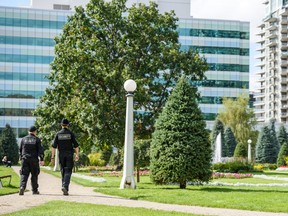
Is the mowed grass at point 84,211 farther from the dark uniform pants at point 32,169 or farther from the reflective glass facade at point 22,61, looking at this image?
the reflective glass facade at point 22,61

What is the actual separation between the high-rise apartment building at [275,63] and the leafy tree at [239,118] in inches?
1937

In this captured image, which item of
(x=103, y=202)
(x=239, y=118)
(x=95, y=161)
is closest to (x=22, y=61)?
(x=239, y=118)

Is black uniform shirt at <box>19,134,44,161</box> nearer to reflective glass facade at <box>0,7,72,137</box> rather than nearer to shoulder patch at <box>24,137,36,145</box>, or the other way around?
shoulder patch at <box>24,137,36,145</box>

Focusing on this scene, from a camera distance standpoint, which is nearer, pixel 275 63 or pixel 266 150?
pixel 266 150

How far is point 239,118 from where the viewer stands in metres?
75.2

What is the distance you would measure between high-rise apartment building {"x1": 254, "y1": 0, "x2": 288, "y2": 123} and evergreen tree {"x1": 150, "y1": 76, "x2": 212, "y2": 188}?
353 feet

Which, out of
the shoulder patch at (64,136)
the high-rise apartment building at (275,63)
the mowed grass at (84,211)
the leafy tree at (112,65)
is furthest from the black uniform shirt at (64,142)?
the high-rise apartment building at (275,63)

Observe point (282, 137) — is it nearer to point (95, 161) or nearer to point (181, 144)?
point (95, 161)

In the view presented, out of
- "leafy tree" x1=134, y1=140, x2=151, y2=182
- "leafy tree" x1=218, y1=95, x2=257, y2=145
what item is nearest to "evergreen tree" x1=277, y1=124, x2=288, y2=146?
"leafy tree" x1=218, y1=95, x2=257, y2=145

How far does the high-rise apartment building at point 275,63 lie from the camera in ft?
410

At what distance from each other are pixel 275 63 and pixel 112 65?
326ft

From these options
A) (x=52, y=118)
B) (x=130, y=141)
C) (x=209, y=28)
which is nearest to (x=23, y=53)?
(x=209, y=28)

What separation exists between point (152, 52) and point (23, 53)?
50223mm

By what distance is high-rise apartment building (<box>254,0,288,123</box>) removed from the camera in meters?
125
